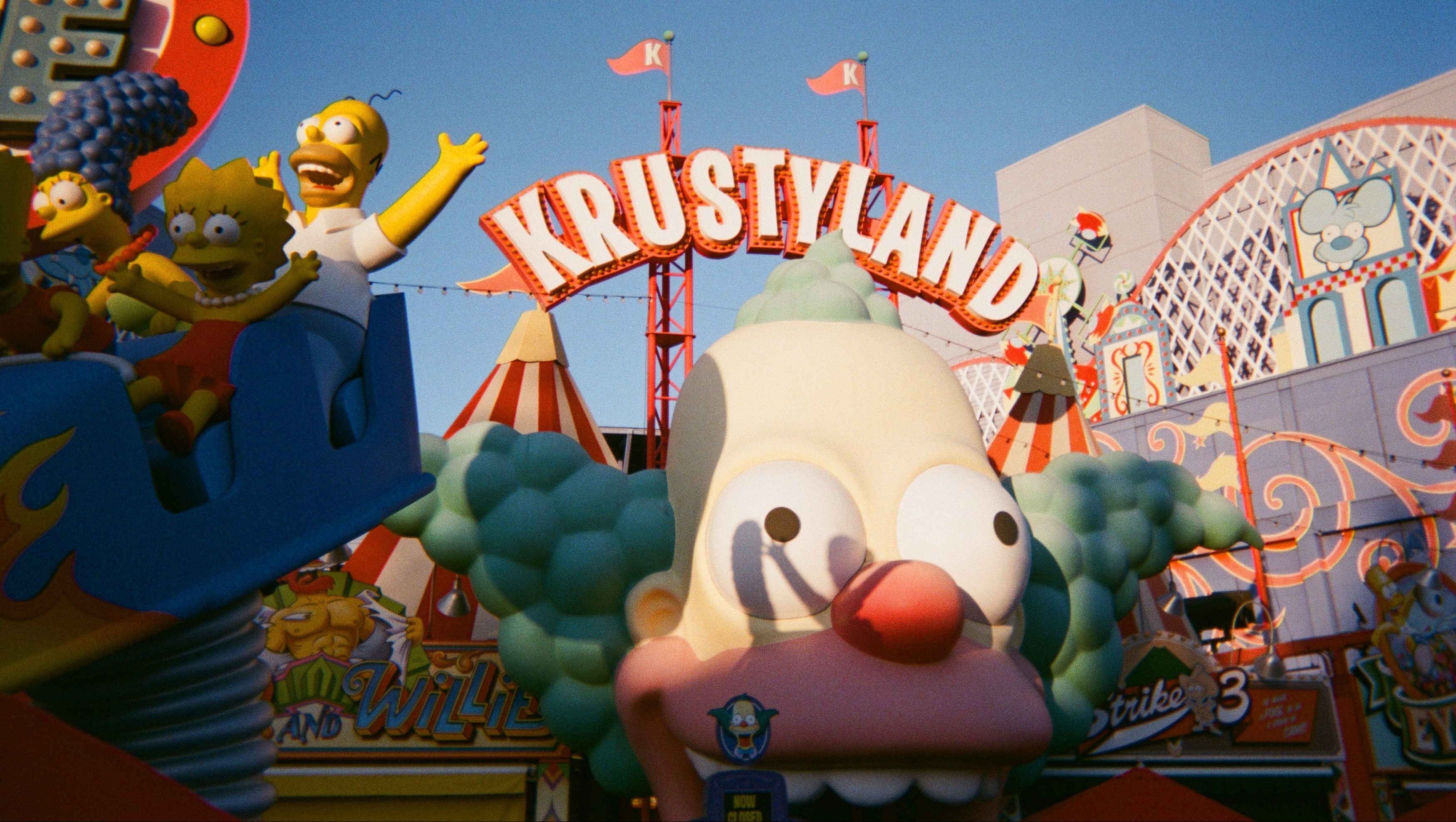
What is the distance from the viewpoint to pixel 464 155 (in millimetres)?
5398

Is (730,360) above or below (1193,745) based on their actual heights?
above

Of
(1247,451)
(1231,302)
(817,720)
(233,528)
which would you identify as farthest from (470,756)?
(1231,302)

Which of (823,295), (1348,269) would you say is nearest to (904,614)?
(823,295)

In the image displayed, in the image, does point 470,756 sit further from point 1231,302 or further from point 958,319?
point 1231,302

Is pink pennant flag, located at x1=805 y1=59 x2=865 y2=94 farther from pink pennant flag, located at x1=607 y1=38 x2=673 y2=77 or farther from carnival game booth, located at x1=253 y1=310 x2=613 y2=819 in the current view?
carnival game booth, located at x1=253 y1=310 x2=613 y2=819

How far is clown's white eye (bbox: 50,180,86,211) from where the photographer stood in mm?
4840

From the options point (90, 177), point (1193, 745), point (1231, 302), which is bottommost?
point (1193, 745)

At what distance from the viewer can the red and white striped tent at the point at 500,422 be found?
28.8 ft

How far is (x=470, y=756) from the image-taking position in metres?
7.19

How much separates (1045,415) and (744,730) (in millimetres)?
6271

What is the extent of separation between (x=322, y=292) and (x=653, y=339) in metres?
6.94

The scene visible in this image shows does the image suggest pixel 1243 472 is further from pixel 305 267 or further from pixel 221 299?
pixel 221 299

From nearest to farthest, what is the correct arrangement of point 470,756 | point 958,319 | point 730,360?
point 730,360 → point 470,756 → point 958,319

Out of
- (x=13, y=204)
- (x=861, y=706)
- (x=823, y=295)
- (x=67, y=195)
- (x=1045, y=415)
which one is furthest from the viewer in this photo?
(x=1045, y=415)
